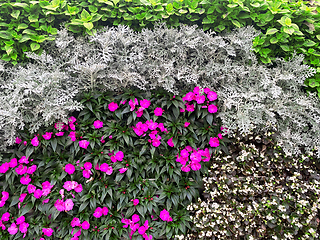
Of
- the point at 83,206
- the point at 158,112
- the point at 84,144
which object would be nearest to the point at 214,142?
the point at 158,112

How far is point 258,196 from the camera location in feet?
7.52

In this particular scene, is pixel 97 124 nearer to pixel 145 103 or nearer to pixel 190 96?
pixel 145 103

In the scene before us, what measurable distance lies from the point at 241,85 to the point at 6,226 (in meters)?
2.98

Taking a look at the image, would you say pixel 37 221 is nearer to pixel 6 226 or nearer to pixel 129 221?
pixel 6 226

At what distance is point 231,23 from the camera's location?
2549 millimetres

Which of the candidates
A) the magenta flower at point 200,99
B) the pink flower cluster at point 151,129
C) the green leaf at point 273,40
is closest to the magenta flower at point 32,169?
the pink flower cluster at point 151,129

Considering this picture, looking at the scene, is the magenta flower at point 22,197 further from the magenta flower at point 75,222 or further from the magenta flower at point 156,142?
the magenta flower at point 156,142

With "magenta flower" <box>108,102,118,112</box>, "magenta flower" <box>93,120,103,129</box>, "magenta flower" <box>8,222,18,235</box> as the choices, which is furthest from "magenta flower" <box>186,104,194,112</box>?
"magenta flower" <box>8,222,18,235</box>

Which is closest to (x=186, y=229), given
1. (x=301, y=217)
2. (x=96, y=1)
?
(x=301, y=217)

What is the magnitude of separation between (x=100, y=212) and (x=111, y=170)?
0.45m

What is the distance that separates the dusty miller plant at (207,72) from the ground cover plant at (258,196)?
0.21m

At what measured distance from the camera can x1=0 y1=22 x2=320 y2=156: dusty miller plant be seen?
2.23 metres

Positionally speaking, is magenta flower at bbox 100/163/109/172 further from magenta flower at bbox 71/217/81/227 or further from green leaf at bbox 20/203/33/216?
green leaf at bbox 20/203/33/216

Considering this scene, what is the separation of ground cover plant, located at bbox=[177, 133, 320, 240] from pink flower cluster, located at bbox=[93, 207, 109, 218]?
2.73 feet
